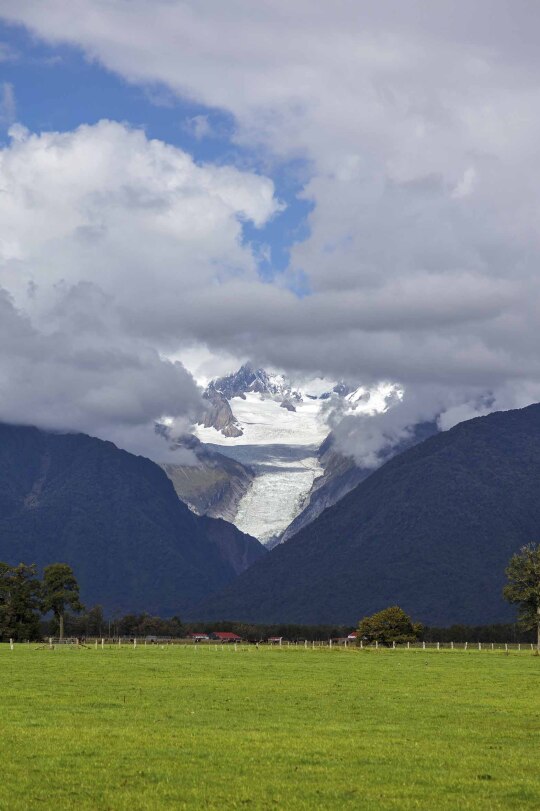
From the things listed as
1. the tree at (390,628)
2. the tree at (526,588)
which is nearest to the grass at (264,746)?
the tree at (526,588)

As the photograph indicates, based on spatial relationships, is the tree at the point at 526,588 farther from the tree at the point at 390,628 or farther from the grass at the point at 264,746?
the grass at the point at 264,746

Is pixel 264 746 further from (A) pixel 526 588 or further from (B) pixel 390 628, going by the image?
(B) pixel 390 628

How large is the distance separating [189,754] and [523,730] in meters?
14.8

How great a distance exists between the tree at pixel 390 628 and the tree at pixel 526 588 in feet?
71.4

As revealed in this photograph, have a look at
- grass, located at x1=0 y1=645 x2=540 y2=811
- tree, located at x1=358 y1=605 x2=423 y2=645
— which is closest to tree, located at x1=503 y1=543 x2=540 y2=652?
tree, located at x1=358 y1=605 x2=423 y2=645

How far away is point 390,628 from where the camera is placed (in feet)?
630

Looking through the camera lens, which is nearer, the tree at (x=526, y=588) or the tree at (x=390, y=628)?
the tree at (x=526, y=588)

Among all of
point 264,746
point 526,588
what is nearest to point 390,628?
point 526,588

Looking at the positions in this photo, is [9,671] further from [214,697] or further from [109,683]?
[214,697]

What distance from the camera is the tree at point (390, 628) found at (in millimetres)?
190375

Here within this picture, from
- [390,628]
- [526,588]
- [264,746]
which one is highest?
[526,588]

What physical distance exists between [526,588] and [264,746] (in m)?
150

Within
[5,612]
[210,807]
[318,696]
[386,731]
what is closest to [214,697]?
[318,696]

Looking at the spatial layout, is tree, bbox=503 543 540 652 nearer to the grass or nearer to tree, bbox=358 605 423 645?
tree, bbox=358 605 423 645
